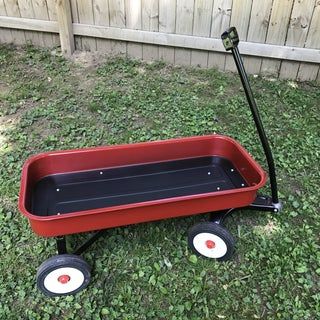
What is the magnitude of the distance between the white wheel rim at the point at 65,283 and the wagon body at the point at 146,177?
0.30 metres

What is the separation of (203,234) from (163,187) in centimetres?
39

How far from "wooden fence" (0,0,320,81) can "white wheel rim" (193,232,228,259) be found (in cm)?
242

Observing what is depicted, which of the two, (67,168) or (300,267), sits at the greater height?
(67,168)

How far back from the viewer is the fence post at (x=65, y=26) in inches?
155

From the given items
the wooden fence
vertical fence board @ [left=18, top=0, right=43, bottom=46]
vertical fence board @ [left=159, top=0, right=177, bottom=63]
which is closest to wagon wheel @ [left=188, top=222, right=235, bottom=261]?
the wooden fence

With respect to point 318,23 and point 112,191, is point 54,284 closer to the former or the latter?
point 112,191

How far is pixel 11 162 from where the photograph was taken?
2830mm

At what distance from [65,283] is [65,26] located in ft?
9.91

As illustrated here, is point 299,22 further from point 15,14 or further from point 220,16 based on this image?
point 15,14

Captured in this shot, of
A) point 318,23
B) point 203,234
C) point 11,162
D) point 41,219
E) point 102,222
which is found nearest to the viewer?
point 41,219

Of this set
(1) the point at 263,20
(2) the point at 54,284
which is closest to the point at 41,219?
(2) the point at 54,284

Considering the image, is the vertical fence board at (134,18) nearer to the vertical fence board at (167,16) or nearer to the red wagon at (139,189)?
Answer: the vertical fence board at (167,16)

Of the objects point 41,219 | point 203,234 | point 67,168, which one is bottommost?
point 203,234

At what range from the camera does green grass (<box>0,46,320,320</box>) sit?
1.96 m
